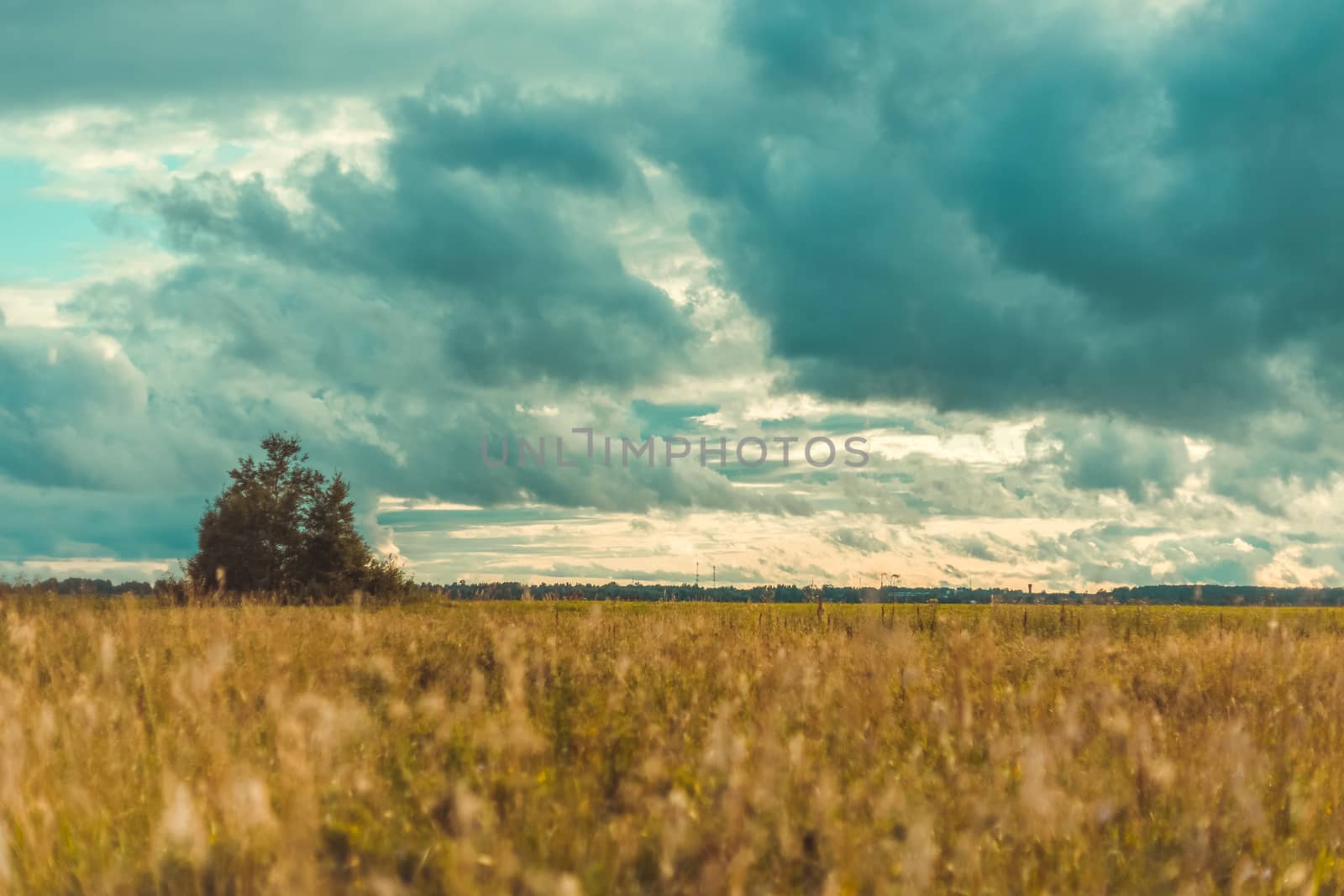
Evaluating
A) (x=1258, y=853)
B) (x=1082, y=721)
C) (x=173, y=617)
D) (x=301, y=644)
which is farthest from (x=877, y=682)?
(x=173, y=617)

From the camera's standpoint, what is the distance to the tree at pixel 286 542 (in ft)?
175

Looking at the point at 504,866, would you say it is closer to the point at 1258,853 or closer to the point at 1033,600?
the point at 1258,853

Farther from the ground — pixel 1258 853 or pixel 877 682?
pixel 877 682

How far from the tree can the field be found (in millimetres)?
46519

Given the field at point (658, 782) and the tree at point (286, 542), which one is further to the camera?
the tree at point (286, 542)

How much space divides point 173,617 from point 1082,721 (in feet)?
33.6

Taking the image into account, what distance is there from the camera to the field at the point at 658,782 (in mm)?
3996

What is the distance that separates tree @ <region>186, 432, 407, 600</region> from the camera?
5331 centimetres

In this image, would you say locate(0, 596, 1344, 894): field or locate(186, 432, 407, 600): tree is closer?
locate(0, 596, 1344, 894): field

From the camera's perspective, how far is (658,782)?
487 cm

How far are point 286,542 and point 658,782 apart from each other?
179 feet

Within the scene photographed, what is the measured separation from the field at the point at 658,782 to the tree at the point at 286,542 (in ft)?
153

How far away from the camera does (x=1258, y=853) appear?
4.81 meters

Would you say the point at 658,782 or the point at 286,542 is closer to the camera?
the point at 658,782
